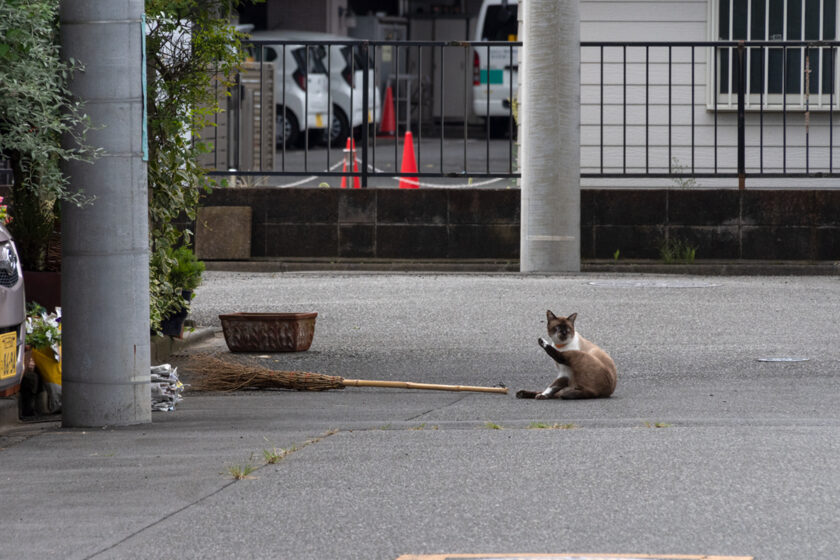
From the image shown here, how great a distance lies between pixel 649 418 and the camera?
7.35m

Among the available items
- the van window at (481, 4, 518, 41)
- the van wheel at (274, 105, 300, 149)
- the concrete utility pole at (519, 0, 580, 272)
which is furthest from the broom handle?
the van window at (481, 4, 518, 41)

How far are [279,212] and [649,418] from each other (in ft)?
29.2

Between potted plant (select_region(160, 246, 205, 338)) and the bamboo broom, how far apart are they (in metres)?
1.18

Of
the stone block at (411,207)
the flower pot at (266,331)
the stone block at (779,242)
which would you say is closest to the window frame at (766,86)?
the stone block at (779,242)

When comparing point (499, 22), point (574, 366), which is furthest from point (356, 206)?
point (499, 22)

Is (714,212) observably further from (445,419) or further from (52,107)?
(52,107)

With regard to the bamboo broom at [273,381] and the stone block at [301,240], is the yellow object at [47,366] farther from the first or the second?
the stone block at [301,240]

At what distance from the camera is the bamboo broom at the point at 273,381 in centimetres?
830

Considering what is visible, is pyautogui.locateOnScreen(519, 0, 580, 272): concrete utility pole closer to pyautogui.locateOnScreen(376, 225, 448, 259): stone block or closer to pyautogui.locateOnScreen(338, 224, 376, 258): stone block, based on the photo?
pyautogui.locateOnScreen(376, 225, 448, 259): stone block

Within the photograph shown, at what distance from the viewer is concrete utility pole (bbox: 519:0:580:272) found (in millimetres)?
14773

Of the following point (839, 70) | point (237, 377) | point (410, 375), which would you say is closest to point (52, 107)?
point (237, 377)

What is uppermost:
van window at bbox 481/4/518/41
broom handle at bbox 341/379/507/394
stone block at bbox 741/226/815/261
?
van window at bbox 481/4/518/41

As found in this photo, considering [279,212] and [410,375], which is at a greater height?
[279,212]

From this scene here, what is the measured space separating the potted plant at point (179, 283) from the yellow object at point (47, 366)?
1.93 m
